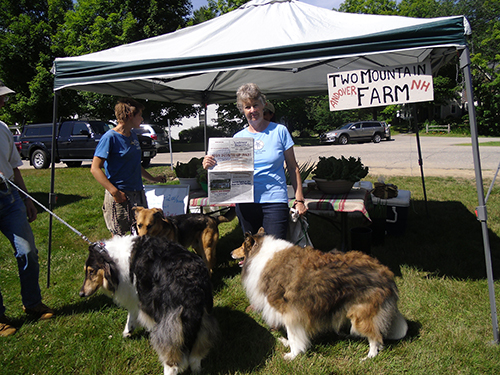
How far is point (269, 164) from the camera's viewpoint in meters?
2.95

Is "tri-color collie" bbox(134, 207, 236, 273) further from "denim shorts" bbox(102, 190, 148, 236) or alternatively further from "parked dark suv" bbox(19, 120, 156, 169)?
"parked dark suv" bbox(19, 120, 156, 169)

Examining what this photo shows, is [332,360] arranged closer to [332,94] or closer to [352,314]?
[352,314]

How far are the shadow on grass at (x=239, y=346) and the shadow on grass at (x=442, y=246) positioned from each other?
2.15 m

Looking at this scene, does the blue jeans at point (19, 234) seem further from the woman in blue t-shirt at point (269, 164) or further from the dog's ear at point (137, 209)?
the woman in blue t-shirt at point (269, 164)

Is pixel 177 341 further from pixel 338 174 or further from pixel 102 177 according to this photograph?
pixel 338 174

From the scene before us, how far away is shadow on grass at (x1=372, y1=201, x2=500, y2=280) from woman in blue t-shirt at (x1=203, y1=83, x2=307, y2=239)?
2.10m

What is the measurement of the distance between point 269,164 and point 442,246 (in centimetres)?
348

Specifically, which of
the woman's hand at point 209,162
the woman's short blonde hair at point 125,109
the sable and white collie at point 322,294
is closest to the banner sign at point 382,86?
the woman's hand at point 209,162

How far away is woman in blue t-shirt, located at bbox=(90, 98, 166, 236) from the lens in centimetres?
316

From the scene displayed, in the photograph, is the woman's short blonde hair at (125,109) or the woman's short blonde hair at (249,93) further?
the woman's short blonde hair at (125,109)

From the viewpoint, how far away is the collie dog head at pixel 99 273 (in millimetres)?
2584

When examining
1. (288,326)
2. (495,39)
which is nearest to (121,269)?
(288,326)

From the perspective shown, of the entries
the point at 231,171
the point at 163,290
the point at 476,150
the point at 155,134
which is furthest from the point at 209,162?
the point at 155,134

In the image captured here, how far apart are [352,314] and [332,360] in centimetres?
46
